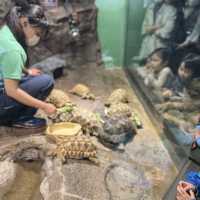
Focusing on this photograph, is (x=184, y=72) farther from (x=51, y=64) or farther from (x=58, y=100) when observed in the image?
(x=51, y=64)

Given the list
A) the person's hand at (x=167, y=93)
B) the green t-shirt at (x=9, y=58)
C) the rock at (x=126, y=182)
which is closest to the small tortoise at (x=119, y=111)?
the person's hand at (x=167, y=93)

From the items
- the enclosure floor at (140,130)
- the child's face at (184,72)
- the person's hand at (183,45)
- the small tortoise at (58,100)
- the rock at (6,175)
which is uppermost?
the person's hand at (183,45)

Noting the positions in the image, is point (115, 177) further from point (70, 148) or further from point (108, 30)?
point (108, 30)

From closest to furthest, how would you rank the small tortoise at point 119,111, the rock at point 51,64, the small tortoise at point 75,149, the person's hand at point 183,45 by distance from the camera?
the small tortoise at point 75,149, the person's hand at point 183,45, the small tortoise at point 119,111, the rock at point 51,64

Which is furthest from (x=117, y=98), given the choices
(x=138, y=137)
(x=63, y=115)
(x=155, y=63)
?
(x=63, y=115)

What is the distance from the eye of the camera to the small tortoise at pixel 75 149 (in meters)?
2.49

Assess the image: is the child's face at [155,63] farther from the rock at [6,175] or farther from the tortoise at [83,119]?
the rock at [6,175]

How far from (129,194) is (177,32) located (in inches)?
55.1

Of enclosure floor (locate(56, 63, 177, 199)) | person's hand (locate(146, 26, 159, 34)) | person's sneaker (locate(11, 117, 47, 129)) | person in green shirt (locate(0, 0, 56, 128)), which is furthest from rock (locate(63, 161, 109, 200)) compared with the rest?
person's hand (locate(146, 26, 159, 34))

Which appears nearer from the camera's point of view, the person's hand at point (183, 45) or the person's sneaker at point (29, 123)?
the person's hand at point (183, 45)

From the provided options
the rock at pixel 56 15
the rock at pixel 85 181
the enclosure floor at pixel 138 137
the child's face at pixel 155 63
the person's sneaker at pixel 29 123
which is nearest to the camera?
the rock at pixel 85 181

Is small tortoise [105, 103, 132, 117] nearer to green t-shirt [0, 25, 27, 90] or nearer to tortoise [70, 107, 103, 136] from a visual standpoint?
tortoise [70, 107, 103, 136]

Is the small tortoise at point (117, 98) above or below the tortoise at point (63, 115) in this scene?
below

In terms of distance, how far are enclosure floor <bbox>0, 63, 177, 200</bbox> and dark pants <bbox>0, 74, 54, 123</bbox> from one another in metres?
0.18
